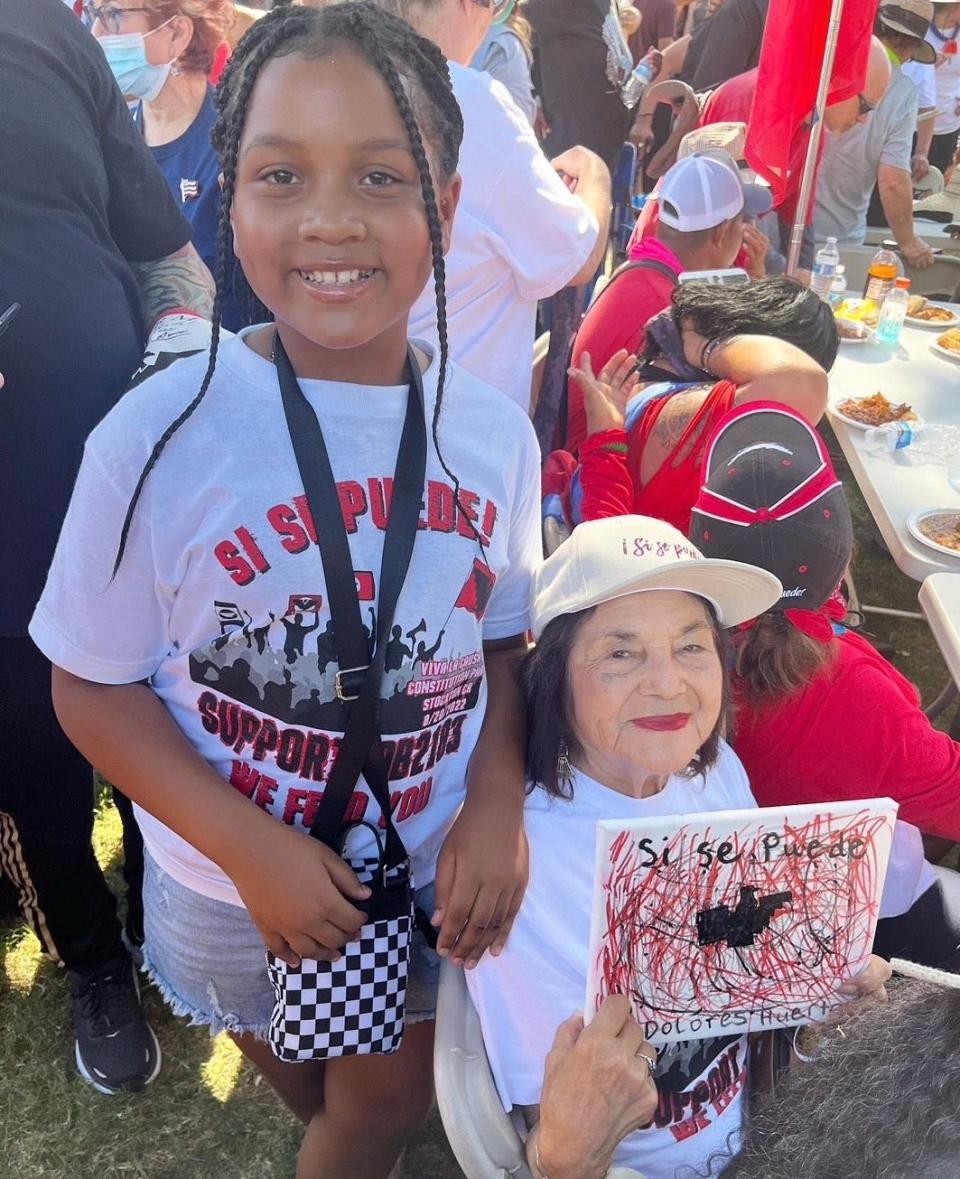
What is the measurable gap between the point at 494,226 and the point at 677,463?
2.60 feet

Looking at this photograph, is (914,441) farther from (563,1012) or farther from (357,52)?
(357,52)

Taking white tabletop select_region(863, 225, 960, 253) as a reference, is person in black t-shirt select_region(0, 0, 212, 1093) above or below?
above

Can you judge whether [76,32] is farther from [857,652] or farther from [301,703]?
[857,652]

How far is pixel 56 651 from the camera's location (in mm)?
1208

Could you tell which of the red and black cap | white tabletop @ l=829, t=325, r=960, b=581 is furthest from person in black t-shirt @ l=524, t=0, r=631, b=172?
the red and black cap

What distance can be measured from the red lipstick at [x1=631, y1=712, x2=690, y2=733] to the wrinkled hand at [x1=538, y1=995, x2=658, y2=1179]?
0.41 metres

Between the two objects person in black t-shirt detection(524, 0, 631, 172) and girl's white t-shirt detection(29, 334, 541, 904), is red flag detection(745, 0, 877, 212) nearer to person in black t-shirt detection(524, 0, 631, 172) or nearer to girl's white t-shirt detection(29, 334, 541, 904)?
person in black t-shirt detection(524, 0, 631, 172)

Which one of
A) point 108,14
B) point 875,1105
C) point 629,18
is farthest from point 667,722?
point 629,18

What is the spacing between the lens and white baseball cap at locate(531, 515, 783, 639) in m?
1.50

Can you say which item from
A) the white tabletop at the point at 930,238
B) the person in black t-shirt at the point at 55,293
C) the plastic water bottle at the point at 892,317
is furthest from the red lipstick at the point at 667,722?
the white tabletop at the point at 930,238

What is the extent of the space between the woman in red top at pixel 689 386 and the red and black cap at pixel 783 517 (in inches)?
17.0

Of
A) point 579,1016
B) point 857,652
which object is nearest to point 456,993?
point 579,1016

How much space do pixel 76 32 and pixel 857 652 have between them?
1.82 m

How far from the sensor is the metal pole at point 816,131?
3707 mm
